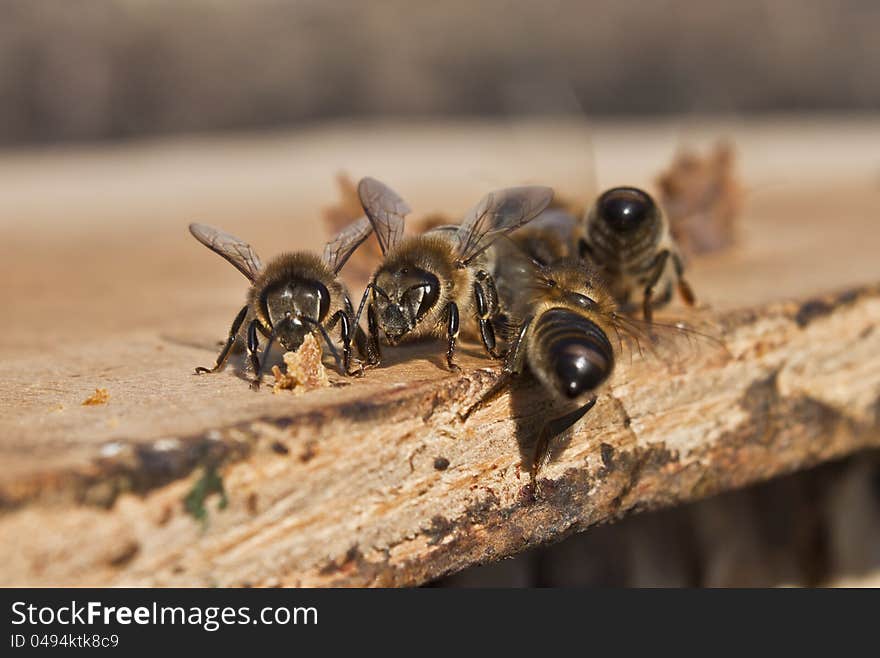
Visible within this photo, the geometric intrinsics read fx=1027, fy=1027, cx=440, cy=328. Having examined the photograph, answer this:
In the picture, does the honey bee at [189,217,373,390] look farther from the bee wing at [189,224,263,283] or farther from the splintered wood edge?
the splintered wood edge

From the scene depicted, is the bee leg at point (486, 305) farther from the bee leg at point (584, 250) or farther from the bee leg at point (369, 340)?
the bee leg at point (584, 250)

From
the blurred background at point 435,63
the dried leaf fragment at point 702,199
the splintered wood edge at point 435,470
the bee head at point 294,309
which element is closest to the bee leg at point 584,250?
the splintered wood edge at point 435,470

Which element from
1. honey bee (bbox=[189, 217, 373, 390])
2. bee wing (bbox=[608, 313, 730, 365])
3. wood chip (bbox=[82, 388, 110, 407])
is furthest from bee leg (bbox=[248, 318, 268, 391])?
bee wing (bbox=[608, 313, 730, 365])

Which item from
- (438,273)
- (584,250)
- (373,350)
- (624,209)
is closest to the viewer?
(373,350)

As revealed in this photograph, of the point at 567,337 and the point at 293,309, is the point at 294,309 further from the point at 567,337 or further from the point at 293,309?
the point at 567,337

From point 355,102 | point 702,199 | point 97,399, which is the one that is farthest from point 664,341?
point 355,102

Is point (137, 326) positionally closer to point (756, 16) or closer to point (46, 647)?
point (46, 647)

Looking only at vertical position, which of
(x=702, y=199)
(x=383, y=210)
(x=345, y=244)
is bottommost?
(x=345, y=244)
